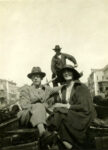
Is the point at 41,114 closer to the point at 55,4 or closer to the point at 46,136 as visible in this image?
the point at 46,136

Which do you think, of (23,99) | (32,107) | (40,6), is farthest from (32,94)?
(40,6)

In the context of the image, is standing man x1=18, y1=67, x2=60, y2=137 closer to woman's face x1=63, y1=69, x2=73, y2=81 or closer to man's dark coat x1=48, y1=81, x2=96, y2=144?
man's dark coat x1=48, y1=81, x2=96, y2=144

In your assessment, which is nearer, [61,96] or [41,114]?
[41,114]

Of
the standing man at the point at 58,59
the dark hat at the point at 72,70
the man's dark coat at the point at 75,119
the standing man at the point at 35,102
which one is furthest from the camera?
the standing man at the point at 58,59

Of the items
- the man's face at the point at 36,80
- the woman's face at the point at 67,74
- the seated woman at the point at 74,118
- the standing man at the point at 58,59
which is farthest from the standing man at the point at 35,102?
the standing man at the point at 58,59

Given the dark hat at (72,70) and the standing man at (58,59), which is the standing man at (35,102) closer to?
the dark hat at (72,70)

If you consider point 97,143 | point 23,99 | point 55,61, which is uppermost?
Answer: point 55,61

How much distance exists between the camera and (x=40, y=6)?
394 cm

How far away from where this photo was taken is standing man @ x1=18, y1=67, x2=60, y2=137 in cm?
228

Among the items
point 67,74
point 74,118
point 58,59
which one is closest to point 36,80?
point 67,74

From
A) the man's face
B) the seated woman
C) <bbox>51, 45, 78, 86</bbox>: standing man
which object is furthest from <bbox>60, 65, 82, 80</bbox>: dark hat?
<bbox>51, 45, 78, 86</bbox>: standing man

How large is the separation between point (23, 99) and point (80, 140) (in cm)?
89

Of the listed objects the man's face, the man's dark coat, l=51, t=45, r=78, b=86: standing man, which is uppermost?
l=51, t=45, r=78, b=86: standing man

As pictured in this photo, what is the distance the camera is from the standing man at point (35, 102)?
228cm
